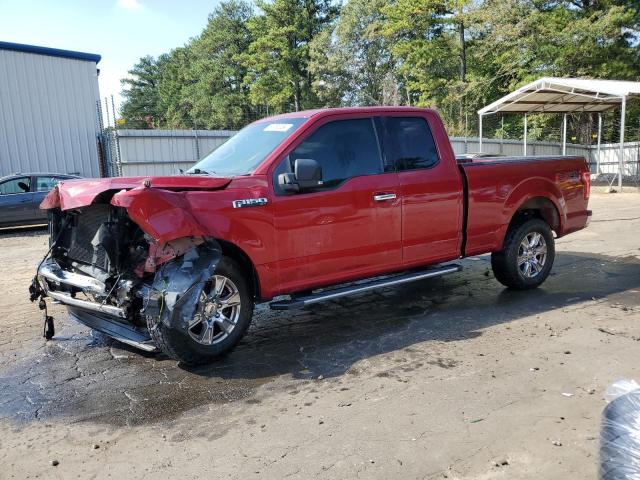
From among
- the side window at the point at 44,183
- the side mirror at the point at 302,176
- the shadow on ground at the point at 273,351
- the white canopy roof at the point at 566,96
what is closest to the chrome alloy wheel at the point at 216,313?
the shadow on ground at the point at 273,351

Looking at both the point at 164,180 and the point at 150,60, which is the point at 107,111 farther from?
the point at 150,60

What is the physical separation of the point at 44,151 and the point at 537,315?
19.3 m

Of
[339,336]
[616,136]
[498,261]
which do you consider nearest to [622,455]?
[339,336]

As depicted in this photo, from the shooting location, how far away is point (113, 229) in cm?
425

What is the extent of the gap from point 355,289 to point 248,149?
5.54 ft

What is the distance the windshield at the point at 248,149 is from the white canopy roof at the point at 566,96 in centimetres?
1705

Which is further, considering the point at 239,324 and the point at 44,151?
the point at 44,151

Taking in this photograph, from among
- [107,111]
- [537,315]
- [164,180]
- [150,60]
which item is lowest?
[537,315]

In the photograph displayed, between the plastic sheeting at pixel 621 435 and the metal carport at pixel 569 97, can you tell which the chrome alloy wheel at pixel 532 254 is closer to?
the plastic sheeting at pixel 621 435

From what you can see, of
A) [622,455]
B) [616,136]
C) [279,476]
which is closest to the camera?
[622,455]

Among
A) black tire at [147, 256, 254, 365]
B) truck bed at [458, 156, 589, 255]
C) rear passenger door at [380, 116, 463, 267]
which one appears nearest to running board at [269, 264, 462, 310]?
rear passenger door at [380, 116, 463, 267]

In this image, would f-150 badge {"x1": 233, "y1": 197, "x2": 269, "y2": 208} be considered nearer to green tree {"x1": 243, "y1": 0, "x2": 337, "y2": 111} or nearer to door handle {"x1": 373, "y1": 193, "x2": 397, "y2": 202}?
door handle {"x1": 373, "y1": 193, "x2": 397, "y2": 202}

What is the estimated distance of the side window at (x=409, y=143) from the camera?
543 centimetres

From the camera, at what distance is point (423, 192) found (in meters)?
5.44
